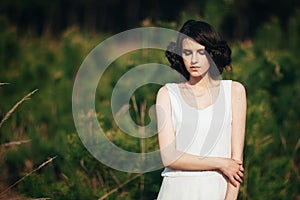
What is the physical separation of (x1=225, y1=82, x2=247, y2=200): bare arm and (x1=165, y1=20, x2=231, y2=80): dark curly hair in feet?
0.45

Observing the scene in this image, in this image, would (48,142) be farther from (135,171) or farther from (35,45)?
(35,45)

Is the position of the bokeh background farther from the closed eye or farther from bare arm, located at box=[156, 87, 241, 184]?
the closed eye

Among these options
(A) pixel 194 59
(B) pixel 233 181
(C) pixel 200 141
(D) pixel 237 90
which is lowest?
(B) pixel 233 181

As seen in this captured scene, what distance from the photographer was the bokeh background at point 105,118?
2.93 m

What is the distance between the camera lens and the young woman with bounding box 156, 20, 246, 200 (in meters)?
2.06

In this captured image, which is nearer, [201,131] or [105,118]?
[201,131]

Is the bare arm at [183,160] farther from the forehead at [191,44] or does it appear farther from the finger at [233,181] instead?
the forehead at [191,44]

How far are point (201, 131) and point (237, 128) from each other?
0.43 feet

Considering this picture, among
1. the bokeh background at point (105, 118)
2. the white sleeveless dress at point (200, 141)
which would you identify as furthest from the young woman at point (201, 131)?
the bokeh background at point (105, 118)

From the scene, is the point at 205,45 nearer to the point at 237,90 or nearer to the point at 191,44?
the point at 191,44

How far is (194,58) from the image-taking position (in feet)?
6.86

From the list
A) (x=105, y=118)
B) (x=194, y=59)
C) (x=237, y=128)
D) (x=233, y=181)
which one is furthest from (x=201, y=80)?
(x=105, y=118)

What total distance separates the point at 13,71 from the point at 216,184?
330 cm

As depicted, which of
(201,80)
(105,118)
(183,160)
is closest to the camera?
(183,160)
